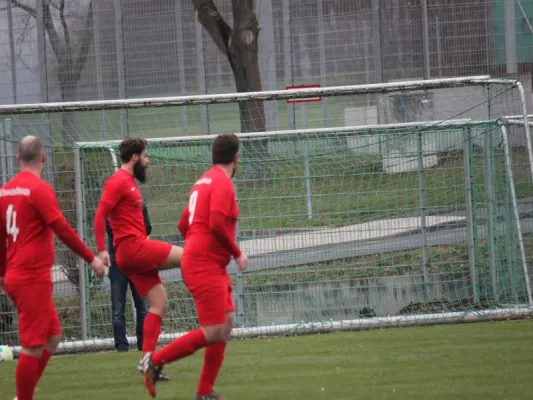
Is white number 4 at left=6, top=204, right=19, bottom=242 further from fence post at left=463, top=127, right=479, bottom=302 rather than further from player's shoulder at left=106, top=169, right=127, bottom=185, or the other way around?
fence post at left=463, top=127, right=479, bottom=302

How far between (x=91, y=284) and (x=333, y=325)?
291 cm

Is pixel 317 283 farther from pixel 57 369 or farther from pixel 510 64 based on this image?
pixel 510 64

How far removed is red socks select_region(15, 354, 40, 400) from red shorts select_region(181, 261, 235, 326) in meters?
1.19

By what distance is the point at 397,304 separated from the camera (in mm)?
12438

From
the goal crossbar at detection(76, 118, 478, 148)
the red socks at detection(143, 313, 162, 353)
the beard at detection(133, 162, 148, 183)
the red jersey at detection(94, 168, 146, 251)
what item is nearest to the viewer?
the red socks at detection(143, 313, 162, 353)

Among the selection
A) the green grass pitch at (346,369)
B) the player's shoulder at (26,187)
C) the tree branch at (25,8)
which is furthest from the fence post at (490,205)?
the tree branch at (25,8)

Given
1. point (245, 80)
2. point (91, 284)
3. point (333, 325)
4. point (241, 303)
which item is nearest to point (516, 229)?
point (333, 325)

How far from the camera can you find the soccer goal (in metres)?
12.2

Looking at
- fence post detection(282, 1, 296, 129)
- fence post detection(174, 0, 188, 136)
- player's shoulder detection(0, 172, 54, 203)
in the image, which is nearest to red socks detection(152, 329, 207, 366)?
player's shoulder detection(0, 172, 54, 203)

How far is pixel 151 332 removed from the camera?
8234mm

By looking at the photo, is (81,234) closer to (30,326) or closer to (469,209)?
(469,209)

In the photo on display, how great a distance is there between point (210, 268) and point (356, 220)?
5667mm

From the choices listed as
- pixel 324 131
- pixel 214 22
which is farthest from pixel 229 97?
pixel 214 22

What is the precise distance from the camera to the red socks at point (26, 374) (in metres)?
7.01
